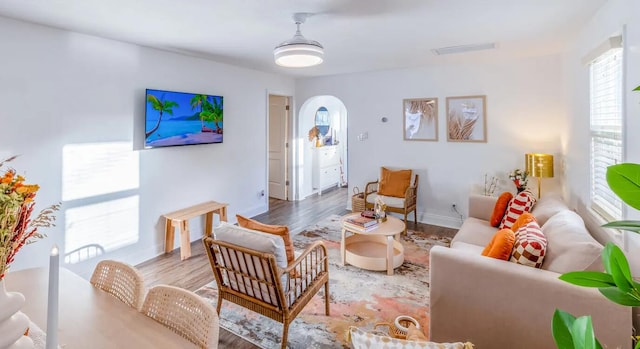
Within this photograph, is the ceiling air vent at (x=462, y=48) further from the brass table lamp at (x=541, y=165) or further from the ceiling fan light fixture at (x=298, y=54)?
the ceiling fan light fixture at (x=298, y=54)

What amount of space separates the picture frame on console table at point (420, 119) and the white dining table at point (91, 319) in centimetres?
463

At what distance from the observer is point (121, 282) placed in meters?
1.48

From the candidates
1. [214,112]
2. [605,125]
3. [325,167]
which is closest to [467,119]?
[605,125]

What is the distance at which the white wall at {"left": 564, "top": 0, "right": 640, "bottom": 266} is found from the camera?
1881 millimetres

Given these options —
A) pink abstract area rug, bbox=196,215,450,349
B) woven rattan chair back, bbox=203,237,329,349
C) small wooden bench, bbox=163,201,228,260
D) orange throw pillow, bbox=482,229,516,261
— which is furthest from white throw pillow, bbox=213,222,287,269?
small wooden bench, bbox=163,201,228,260

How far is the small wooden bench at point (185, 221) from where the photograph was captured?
3.71 meters

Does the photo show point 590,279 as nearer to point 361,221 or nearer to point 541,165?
point 361,221

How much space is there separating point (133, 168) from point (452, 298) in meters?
3.40

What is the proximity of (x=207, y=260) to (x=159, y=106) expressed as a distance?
1.84m

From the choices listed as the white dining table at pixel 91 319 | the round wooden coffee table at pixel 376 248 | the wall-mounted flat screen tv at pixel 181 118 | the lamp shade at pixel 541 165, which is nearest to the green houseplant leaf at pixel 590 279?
the white dining table at pixel 91 319

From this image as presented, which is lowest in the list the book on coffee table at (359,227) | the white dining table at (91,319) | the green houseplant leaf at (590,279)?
the book on coffee table at (359,227)

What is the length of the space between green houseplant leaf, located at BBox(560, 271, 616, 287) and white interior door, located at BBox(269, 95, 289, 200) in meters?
5.76

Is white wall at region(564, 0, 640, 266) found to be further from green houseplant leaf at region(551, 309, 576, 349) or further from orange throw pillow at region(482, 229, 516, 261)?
green houseplant leaf at region(551, 309, 576, 349)

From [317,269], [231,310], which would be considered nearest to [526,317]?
[317,269]
